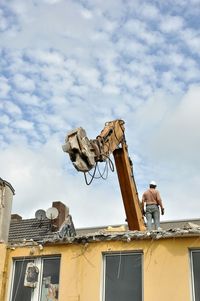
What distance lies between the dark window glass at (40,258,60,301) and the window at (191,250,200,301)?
3.45m

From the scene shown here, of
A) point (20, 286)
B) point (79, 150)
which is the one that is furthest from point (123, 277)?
point (79, 150)

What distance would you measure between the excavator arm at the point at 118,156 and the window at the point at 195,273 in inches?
125

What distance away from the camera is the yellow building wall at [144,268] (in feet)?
35.5

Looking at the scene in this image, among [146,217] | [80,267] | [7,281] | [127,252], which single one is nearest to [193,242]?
[127,252]

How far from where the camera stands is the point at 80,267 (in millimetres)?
11812

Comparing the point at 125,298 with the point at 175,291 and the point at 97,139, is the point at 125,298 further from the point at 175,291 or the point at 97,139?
the point at 97,139

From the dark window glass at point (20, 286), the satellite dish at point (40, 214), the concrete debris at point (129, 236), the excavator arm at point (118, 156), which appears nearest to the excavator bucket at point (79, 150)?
the excavator arm at point (118, 156)

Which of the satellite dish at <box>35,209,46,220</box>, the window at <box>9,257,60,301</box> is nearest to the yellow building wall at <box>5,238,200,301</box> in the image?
the window at <box>9,257,60,301</box>

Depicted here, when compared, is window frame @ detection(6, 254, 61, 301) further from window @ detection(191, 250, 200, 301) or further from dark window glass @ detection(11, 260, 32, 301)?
window @ detection(191, 250, 200, 301)

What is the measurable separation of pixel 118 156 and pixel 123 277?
14.6ft

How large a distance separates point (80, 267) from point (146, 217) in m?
3.62

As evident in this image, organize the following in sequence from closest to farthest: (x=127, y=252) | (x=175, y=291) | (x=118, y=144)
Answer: (x=175, y=291) → (x=127, y=252) → (x=118, y=144)

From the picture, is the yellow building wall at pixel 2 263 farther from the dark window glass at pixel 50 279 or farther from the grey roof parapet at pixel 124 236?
the dark window glass at pixel 50 279

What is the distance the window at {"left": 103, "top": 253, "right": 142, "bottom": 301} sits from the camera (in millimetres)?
11203
